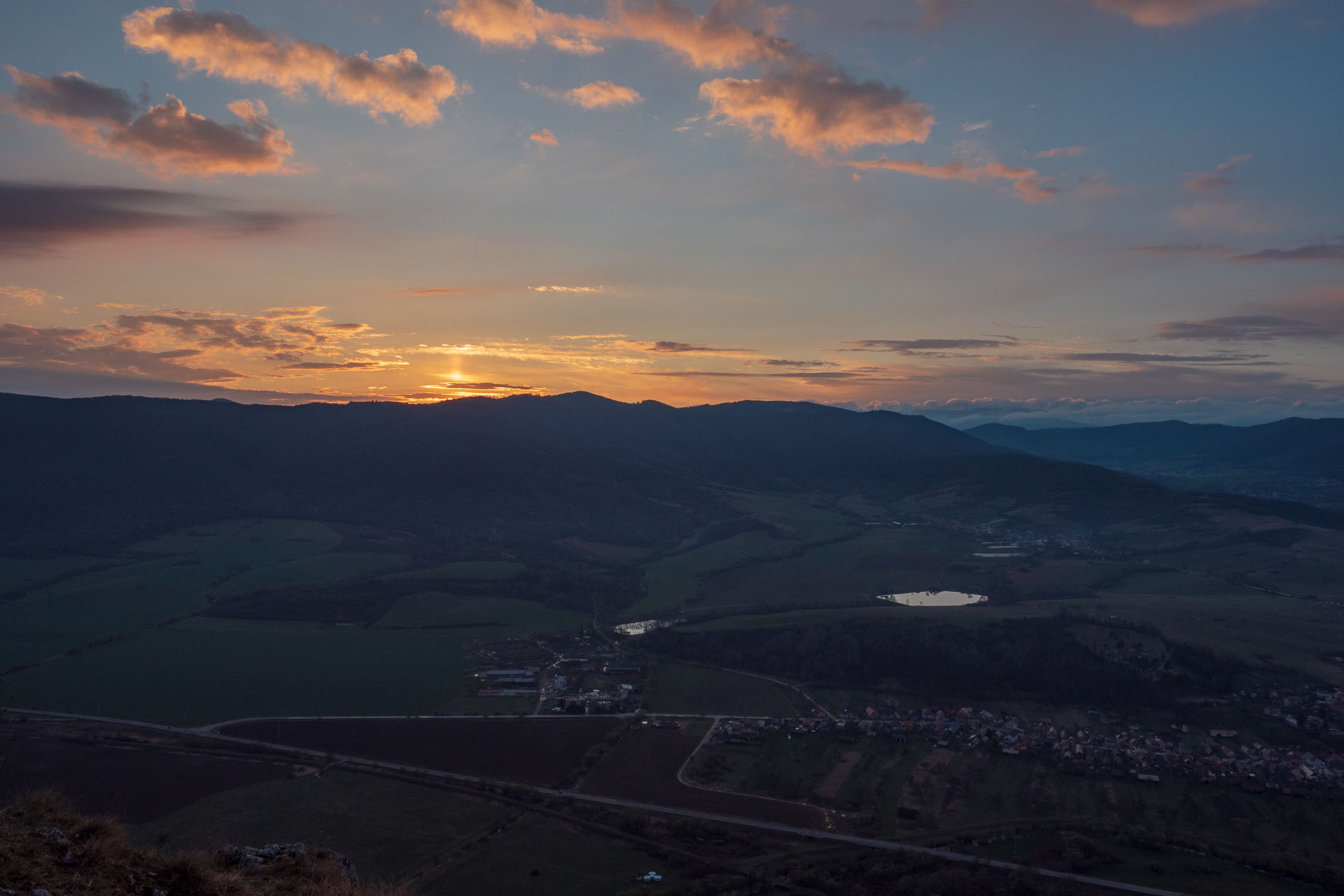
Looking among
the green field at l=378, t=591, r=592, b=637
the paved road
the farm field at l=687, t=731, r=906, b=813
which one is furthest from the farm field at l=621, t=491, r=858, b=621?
the paved road

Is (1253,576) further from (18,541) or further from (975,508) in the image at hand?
(18,541)

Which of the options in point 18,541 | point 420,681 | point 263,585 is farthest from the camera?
point 18,541

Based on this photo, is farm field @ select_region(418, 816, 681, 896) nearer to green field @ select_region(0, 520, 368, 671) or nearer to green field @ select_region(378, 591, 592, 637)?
green field @ select_region(378, 591, 592, 637)

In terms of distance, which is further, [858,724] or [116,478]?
[116,478]

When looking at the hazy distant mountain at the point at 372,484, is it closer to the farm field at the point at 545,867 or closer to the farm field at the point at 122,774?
the farm field at the point at 122,774

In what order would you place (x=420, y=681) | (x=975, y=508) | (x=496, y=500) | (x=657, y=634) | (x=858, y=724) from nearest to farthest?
1. (x=858, y=724)
2. (x=420, y=681)
3. (x=657, y=634)
4. (x=496, y=500)
5. (x=975, y=508)

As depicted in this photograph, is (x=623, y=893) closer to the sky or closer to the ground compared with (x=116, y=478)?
closer to the ground

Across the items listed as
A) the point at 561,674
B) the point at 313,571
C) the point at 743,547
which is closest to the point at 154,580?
the point at 313,571

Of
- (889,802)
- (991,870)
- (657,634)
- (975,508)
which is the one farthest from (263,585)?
(975,508)
